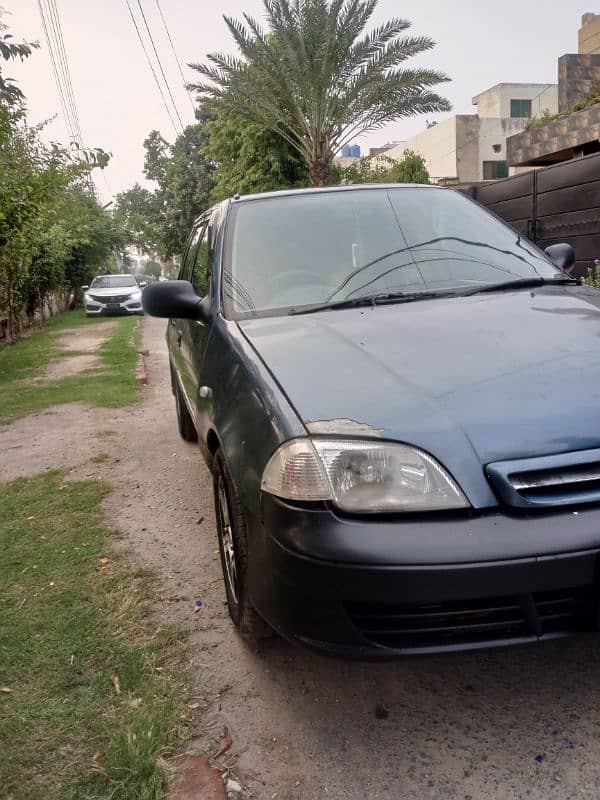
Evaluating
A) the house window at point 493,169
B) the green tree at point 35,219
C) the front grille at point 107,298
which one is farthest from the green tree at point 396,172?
the front grille at point 107,298

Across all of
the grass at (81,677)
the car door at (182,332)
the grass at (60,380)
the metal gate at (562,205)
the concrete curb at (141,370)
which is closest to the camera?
the grass at (81,677)

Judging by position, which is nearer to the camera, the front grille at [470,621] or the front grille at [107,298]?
the front grille at [470,621]

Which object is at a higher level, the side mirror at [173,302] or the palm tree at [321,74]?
the palm tree at [321,74]

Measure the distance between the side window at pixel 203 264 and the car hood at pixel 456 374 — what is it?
0.83 metres

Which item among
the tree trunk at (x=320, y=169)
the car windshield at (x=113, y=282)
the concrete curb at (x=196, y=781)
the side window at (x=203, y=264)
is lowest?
the car windshield at (x=113, y=282)

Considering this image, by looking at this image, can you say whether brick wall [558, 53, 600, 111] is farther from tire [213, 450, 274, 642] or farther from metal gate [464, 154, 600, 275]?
tire [213, 450, 274, 642]

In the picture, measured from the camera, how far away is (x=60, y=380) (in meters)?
8.96

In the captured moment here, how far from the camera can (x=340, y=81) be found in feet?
52.0

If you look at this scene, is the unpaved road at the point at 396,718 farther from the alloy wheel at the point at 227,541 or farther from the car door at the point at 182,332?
the car door at the point at 182,332

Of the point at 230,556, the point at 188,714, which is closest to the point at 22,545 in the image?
the point at 230,556

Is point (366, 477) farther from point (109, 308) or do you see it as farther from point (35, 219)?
point (109, 308)

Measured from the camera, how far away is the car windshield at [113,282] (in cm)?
2138

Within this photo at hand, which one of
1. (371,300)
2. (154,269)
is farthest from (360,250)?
(154,269)

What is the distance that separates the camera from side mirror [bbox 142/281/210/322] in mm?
3031
